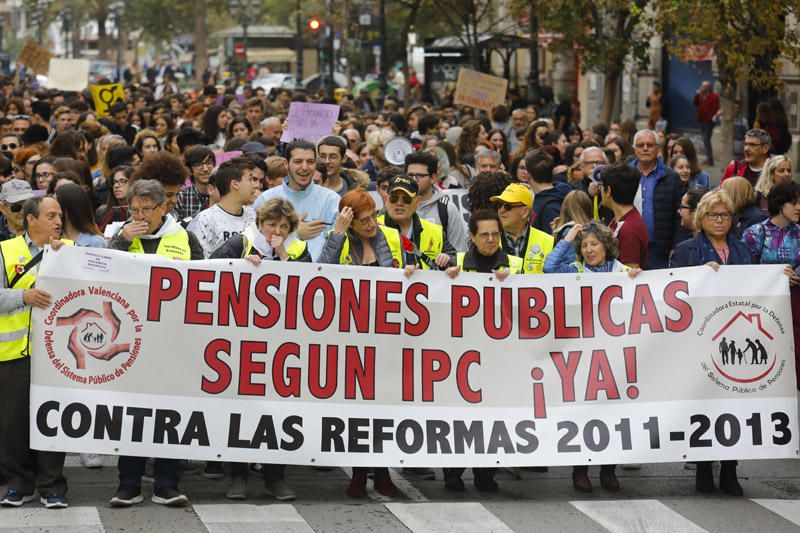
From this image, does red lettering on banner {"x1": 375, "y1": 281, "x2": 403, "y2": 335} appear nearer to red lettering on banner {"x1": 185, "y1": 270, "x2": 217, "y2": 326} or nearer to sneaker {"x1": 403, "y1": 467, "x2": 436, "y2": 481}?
red lettering on banner {"x1": 185, "y1": 270, "x2": 217, "y2": 326}

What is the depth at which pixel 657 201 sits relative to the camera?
480 inches

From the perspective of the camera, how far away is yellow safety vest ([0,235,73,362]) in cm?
838

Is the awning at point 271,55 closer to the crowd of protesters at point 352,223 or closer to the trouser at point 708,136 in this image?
the trouser at point 708,136

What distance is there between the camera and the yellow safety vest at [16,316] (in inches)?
330

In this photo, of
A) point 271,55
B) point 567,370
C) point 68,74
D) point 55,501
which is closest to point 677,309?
point 567,370

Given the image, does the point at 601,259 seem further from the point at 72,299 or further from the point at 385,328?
the point at 72,299

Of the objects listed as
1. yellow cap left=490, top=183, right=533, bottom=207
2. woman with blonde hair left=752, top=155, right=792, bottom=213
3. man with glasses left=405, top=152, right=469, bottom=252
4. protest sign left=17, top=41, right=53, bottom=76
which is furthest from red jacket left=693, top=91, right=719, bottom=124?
yellow cap left=490, top=183, right=533, bottom=207

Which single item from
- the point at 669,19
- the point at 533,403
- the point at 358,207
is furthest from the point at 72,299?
the point at 669,19

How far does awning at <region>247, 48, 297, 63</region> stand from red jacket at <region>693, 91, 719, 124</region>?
200 feet

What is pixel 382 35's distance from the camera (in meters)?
36.4

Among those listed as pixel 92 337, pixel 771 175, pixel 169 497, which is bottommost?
pixel 169 497

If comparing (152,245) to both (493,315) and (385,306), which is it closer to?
(385,306)

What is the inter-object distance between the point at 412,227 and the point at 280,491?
186 cm

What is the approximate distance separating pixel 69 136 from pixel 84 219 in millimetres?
5310
